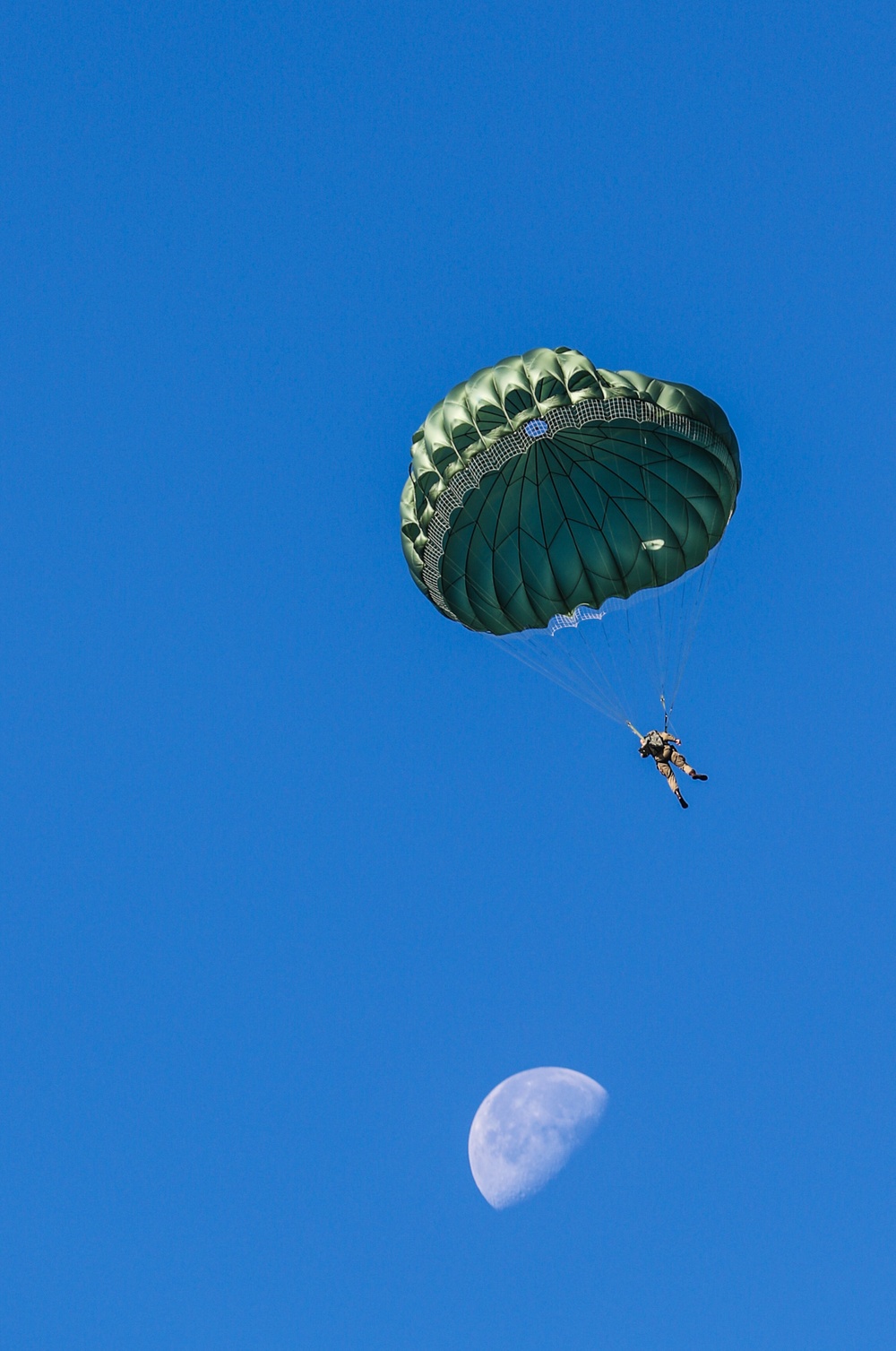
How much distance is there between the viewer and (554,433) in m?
27.9

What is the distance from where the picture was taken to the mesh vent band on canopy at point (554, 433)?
91.4 feet

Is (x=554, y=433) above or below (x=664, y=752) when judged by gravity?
above

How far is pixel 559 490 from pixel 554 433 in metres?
2.83

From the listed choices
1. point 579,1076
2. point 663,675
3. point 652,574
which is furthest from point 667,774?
point 579,1076

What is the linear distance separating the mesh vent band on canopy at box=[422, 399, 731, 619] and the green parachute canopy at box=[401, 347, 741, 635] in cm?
2

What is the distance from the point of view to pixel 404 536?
3031cm

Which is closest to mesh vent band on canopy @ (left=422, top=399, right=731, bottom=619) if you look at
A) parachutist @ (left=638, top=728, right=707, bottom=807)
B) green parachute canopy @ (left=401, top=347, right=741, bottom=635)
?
green parachute canopy @ (left=401, top=347, right=741, bottom=635)

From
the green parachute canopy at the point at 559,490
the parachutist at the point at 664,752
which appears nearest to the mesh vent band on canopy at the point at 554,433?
the green parachute canopy at the point at 559,490

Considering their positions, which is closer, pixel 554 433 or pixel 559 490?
pixel 554 433

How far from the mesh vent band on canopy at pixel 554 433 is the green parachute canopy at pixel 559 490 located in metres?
0.02

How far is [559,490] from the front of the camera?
3067cm

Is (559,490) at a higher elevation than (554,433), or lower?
higher

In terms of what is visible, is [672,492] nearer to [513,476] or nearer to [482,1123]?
[513,476]

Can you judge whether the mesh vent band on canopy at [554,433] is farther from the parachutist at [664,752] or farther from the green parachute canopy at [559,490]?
the parachutist at [664,752]
